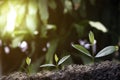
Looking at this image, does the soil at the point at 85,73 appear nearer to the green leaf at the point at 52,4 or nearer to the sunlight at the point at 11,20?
the sunlight at the point at 11,20

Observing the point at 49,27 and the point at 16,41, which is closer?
the point at 16,41

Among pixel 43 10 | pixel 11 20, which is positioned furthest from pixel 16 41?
pixel 43 10

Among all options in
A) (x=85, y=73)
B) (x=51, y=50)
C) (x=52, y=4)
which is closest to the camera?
(x=85, y=73)

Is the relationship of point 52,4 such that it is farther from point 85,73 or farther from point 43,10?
point 85,73

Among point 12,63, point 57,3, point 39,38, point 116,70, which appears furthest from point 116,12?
point 116,70

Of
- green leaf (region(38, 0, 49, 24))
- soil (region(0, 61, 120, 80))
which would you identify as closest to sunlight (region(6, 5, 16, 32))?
green leaf (region(38, 0, 49, 24))

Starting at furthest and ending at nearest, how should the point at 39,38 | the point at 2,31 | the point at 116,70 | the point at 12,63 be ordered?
1. the point at 12,63
2. the point at 39,38
3. the point at 2,31
4. the point at 116,70

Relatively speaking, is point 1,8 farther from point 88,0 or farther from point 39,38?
point 88,0

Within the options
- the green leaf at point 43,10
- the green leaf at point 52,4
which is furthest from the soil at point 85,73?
the green leaf at point 52,4
